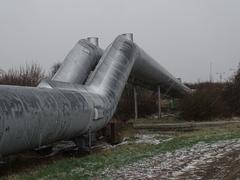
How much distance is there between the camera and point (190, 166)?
808 centimetres

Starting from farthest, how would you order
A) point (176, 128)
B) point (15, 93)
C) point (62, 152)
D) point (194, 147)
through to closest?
point (176, 128) → point (62, 152) → point (194, 147) → point (15, 93)

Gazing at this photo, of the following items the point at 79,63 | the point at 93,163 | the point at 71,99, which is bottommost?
the point at 93,163

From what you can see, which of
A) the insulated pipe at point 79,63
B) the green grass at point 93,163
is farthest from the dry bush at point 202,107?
the green grass at point 93,163

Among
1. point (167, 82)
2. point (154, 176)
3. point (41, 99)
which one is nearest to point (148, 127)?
point (167, 82)

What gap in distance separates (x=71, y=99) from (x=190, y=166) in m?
3.68

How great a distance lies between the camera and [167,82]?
22969mm

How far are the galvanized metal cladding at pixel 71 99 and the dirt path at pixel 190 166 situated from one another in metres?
1.76

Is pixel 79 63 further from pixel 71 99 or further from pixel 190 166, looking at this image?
pixel 190 166

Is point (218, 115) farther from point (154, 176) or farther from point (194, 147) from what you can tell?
point (154, 176)

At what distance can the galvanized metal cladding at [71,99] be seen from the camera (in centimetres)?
→ 826

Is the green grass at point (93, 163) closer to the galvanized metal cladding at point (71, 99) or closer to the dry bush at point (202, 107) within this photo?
the galvanized metal cladding at point (71, 99)

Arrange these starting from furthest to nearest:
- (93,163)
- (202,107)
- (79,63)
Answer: (202,107) < (79,63) < (93,163)

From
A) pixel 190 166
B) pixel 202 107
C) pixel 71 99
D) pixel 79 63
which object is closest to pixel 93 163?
pixel 71 99

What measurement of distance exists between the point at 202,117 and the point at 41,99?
1299cm
